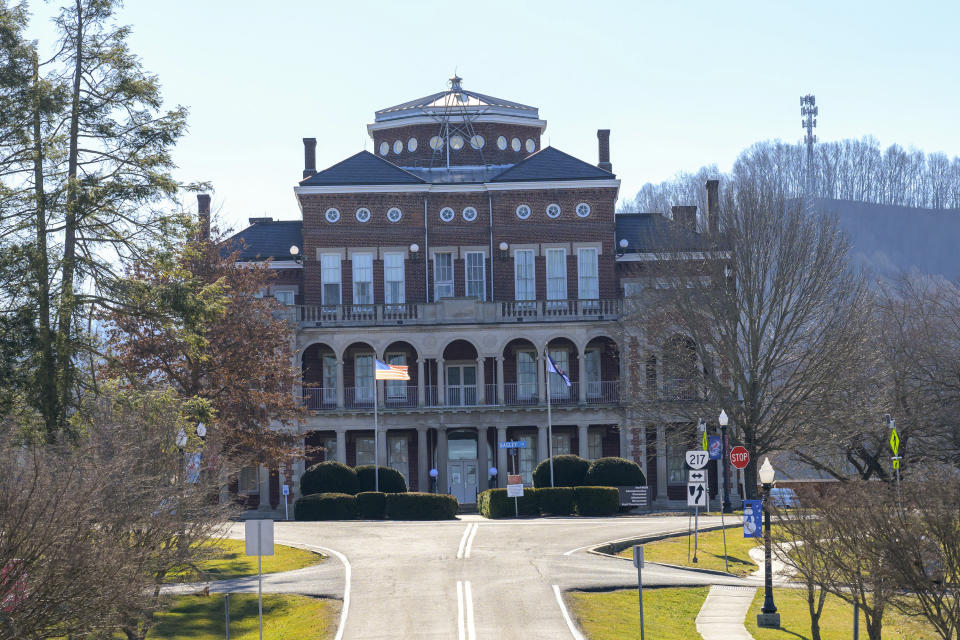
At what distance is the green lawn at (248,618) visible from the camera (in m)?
25.3

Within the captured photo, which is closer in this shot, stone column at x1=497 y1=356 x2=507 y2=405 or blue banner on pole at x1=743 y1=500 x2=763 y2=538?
blue banner on pole at x1=743 y1=500 x2=763 y2=538

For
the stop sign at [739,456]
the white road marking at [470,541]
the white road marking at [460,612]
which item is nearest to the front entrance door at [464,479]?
the white road marking at [470,541]

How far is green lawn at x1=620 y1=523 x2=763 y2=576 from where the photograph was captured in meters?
34.1

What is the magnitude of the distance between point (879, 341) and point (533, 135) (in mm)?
23037

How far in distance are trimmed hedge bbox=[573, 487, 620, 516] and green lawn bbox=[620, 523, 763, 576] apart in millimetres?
6764

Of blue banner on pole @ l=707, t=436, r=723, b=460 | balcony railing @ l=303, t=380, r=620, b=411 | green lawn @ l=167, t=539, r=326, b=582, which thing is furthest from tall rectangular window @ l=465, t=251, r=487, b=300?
green lawn @ l=167, t=539, r=326, b=582

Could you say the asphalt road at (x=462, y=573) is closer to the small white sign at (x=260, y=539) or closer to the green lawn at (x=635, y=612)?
the green lawn at (x=635, y=612)

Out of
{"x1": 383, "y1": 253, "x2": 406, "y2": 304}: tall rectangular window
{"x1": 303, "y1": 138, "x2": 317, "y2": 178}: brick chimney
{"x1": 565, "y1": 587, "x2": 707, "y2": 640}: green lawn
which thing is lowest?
{"x1": 565, "y1": 587, "x2": 707, "y2": 640}: green lawn

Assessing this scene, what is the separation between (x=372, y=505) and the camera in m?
44.5

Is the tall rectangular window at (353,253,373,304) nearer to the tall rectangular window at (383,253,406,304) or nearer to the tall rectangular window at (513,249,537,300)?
the tall rectangular window at (383,253,406,304)

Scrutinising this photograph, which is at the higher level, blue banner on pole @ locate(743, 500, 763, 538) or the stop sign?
the stop sign

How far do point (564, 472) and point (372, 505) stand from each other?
312 inches

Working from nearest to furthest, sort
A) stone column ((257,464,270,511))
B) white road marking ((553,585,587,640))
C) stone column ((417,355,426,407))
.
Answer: white road marking ((553,585,587,640))
stone column ((257,464,270,511))
stone column ((417,355,426,407))

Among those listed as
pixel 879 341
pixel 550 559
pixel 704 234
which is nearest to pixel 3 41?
pixel 550 559
